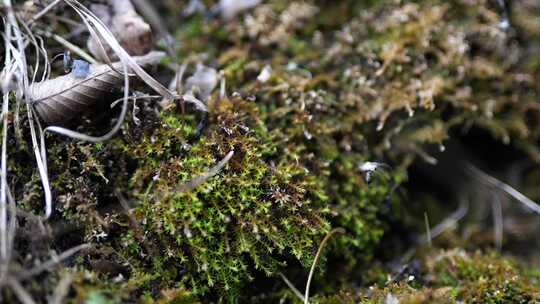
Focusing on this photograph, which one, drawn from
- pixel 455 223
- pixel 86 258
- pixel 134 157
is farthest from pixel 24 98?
pixel 455 223

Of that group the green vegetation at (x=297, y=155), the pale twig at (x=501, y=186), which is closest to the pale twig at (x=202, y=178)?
the green vegetation at (x=297, y=155)

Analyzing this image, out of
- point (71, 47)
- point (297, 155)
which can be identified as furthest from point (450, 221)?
point (71, 47)

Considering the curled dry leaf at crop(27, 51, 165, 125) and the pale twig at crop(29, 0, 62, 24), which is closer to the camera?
the curled dry leaf at crop(27, 51, 165, 125)

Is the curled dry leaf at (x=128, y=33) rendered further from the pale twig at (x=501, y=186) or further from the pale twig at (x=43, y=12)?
the pale twig at (x=501, y=186)

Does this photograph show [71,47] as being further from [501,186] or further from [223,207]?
[501,186]

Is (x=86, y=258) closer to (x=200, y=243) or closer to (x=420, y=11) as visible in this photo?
(x=200, y=243)

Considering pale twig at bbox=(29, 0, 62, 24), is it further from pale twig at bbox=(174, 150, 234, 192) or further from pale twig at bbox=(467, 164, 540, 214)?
pale twig at bbox=(467, 164, 540, 214)

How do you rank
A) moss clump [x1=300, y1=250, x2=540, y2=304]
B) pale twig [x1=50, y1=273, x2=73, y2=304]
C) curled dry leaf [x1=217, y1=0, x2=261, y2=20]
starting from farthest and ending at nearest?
curled dry leaf [x1=217, y1=0, x2=261, y2=20]
moss clump [x1=300, y1=250, x2=540, y2=304]
pale twig [x1=50, y1=273, x2=73, y2=304]

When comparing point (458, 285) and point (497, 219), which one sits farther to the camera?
point (497, 219)

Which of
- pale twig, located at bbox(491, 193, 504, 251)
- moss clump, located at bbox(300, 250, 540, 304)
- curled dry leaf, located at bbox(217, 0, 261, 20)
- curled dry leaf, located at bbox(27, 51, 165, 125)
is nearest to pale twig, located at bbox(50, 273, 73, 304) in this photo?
curled dry leaf, located at bbox(27, 51, 165, 125)
